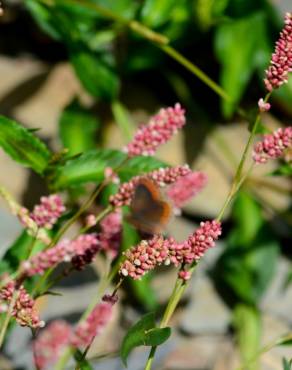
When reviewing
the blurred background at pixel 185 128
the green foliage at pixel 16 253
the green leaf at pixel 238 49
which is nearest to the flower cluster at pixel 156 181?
the green foliage at pixel 16 253

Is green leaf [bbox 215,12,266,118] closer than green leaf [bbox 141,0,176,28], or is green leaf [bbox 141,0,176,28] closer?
green leaf [bbox 141,0,176,28]

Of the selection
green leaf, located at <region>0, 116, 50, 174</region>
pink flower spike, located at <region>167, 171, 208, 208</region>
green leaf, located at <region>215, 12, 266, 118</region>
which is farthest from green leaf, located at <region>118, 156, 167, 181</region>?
green leaf, located at <region>215, 12, 266, 118</region>

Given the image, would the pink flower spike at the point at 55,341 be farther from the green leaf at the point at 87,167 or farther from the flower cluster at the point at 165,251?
the green leaf at the point at 87,167

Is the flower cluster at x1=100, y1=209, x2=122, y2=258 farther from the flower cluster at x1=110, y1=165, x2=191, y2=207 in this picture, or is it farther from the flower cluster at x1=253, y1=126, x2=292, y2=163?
the flower cluster at x1=253, y1=126, x2=292, y2=163

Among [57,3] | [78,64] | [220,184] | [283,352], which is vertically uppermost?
[57,3]

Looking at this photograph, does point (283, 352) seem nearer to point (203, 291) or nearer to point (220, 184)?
point (203, 291)

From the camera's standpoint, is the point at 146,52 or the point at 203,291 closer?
the point at 146,52

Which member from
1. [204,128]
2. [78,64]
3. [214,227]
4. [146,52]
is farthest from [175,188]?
[204,128]
